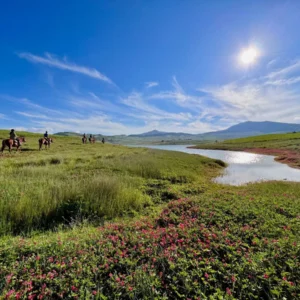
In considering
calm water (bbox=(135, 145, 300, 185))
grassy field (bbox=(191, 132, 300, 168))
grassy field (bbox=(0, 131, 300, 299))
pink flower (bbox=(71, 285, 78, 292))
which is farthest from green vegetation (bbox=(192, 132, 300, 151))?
pink flower (bbox=(71, 285, 78, 292))

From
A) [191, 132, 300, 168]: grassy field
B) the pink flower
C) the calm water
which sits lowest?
the calm water

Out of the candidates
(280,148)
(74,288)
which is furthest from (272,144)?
(74,288)

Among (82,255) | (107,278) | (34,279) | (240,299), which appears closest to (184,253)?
(240,299)

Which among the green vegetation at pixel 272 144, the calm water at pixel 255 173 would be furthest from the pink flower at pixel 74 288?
the green vegetation at pixel 272 144

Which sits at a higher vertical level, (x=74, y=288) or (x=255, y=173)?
(x=74, y=288)

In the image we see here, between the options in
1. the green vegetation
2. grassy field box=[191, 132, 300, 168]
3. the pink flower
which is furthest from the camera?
the green vegetation

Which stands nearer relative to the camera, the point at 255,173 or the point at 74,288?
the point at 74,288

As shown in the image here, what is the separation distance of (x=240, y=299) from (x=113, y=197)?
6.85 metres

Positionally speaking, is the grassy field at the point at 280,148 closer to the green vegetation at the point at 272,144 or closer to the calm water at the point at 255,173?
the green vegetation at the point at 272,144

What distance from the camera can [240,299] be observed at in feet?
10.6

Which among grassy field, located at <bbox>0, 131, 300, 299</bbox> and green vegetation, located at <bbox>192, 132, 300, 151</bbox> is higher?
green vegetation, located at <bbox>192, 132, 300, 151</bbox>

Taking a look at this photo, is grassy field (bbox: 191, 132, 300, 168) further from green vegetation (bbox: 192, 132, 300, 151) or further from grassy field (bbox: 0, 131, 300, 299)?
grassy field (bbox: 0, 131, 300, 299)

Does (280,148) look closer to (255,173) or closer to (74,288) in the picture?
(255,173)

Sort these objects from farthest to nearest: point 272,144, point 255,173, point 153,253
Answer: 1. point 272,144
2. point 255,173
3. point 153,253
